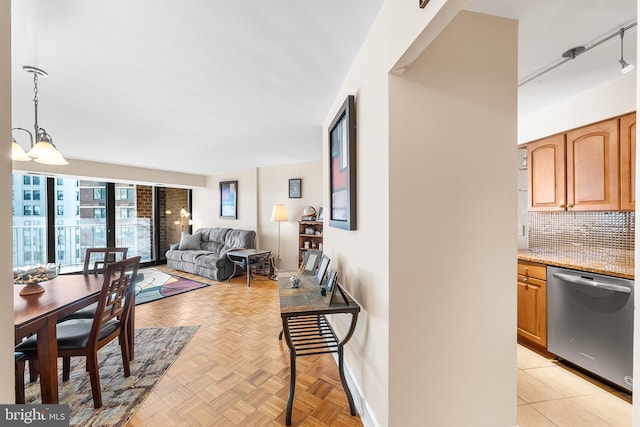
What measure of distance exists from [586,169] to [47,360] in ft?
14.2

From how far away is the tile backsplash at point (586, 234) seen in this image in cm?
232

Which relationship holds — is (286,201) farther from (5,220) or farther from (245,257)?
(5,220)

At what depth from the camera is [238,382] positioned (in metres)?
2.08

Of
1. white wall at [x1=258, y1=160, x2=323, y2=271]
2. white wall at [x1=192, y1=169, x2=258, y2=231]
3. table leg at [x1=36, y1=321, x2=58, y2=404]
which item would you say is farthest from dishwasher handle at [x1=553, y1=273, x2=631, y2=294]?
white wall at [x1=192, y1=169, x2=258, y2=231]

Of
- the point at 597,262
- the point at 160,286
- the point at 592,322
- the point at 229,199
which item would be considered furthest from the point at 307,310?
the point at 229,199

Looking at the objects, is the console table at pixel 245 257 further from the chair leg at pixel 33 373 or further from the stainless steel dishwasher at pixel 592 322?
the stainless steel dishwasher at pixel 592 322

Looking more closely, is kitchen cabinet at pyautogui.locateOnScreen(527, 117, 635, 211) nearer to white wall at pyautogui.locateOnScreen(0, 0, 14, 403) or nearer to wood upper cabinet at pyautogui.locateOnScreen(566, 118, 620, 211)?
wood upper cabinet at pyautogui.locateOnScreen(566, 118, 620, 211)

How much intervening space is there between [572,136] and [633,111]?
45 cm

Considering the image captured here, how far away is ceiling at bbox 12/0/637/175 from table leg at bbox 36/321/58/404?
1.72m

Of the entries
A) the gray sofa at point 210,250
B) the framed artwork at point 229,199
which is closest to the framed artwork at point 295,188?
the gray sofa at point 210,250

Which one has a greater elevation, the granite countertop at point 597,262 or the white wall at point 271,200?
the white wall at point 271,200

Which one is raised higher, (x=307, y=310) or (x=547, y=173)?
(x=547, y=173)

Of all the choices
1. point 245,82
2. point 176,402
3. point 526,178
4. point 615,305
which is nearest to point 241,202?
point 245,82

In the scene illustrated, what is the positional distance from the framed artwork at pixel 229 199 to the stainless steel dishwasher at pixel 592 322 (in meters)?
5.86
